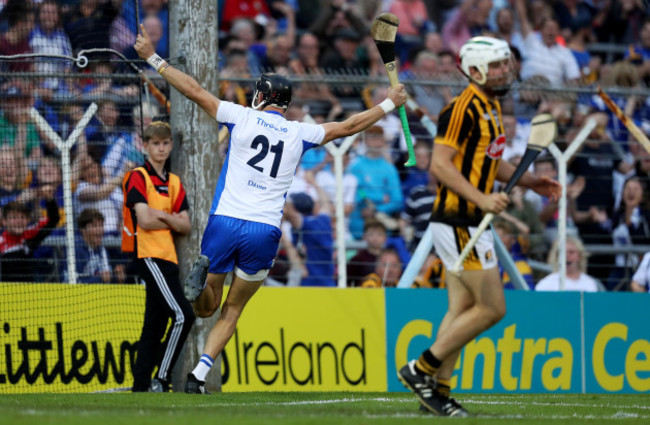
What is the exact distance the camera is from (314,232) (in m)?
11.9

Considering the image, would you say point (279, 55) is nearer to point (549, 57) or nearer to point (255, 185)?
point (549, 57)

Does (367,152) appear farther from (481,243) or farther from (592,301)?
(481,243)

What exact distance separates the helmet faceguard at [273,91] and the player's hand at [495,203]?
81.9 inches

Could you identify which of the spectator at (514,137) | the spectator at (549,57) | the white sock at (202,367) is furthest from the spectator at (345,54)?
the white sock at (202,367)

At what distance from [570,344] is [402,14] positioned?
746 centimetres

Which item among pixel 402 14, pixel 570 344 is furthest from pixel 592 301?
pixel 402 14

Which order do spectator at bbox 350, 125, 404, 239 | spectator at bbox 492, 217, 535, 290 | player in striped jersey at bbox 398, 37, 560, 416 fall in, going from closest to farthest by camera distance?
player in striped jersey at bbox 398, 37, 560, 416
spectator at bbox 350, 125, 404, 239
spectator at bbox 492, 217, 535, 290

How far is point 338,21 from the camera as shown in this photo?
666 inches

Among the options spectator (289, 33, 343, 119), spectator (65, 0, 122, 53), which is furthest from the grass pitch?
Answer: spectator (289, 33, 343, 119)

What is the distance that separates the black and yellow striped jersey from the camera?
727 centimetres

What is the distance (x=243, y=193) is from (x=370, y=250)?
4285mm

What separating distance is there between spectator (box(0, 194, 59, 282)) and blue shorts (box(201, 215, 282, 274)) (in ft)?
9.78

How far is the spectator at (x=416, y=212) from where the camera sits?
12760mm

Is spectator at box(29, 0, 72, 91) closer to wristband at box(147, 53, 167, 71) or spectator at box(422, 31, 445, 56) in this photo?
wristband at box(147, 53, 167, 71)
